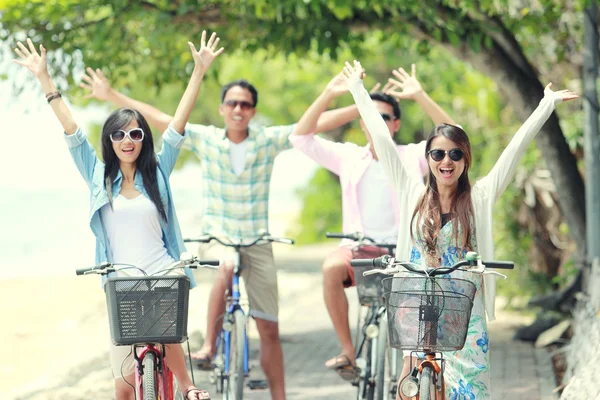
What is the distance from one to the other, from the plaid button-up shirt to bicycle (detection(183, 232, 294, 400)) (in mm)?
275

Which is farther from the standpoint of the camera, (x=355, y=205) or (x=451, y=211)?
(x=355, y=205)

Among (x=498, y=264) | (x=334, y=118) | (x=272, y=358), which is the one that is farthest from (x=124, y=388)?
(x=334, y=118)

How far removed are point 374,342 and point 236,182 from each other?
1.55m

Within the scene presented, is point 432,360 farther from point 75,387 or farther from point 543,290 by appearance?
point 543,290

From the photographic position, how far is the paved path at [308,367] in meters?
9.41

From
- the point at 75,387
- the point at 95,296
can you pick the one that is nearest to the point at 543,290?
the point at 75,387

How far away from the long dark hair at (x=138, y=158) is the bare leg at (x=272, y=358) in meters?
1.98

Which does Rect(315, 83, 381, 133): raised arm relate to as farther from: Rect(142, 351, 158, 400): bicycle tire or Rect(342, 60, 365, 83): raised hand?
Rect(142, 351, 158, 400): bicycle tire

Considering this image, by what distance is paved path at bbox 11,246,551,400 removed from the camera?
30.9 ft

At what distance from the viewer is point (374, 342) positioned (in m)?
7.53

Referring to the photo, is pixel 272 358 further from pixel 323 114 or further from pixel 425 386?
pixel 425 386

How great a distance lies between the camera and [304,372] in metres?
10.7

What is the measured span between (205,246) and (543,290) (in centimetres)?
783

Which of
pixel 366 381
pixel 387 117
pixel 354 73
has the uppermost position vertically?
pixel 354 73
